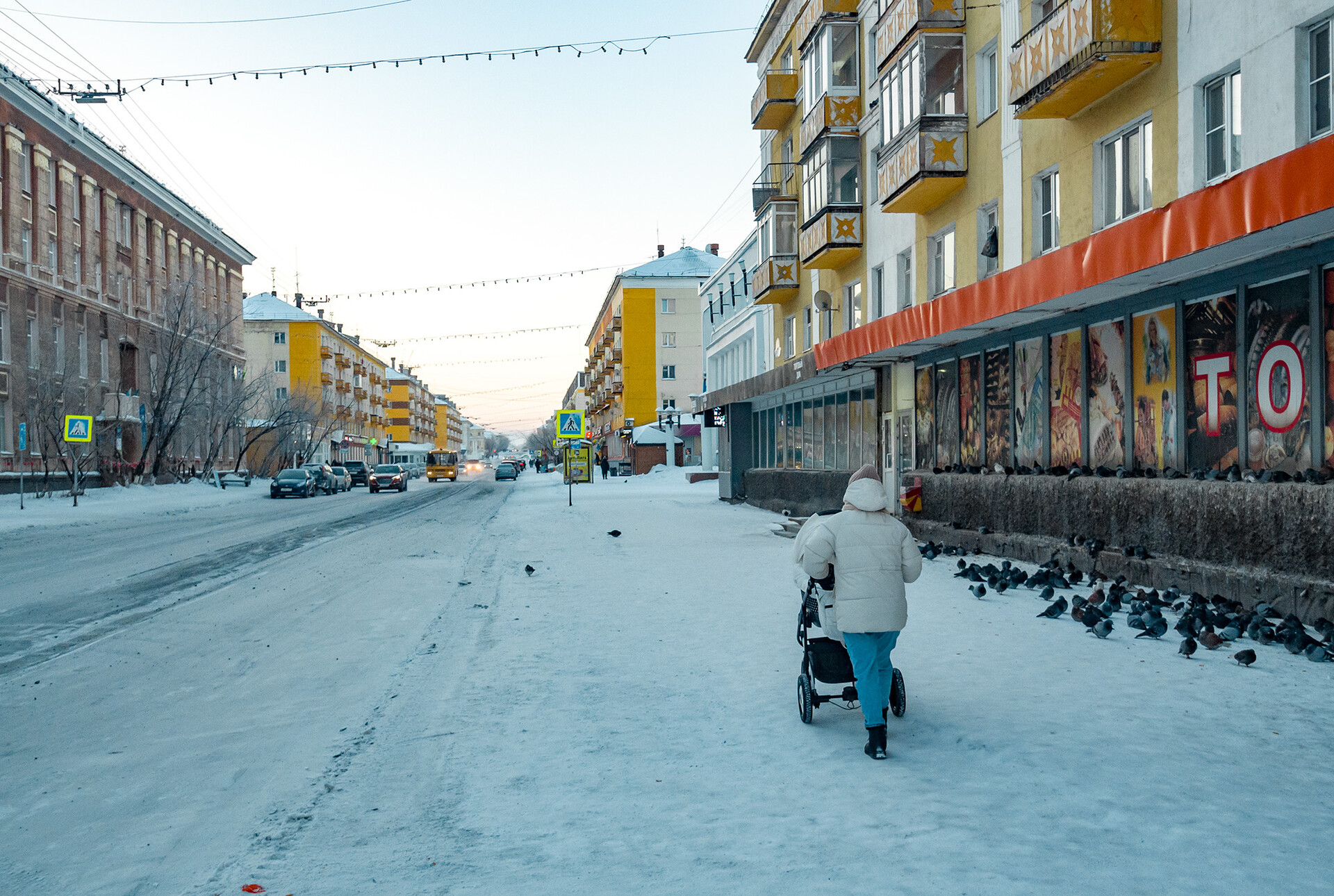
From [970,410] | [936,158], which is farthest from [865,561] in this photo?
[936,158]

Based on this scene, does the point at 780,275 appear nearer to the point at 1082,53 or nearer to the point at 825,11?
the point at 825,11

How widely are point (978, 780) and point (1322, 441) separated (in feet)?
19.7

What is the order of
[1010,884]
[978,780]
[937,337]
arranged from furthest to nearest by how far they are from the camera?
[937,337] < [978,780] < [1010,884]

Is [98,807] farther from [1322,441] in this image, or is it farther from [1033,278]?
[1033,278]

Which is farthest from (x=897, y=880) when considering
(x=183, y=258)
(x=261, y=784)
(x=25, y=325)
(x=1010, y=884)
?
(x=183, y=258)

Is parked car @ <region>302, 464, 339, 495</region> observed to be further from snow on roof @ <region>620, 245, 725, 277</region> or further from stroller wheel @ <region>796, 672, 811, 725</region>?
stroller wheel @ <region>796, 672, 811, 725</region>

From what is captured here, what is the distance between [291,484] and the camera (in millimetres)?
41094

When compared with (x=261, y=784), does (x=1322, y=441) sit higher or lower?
higher

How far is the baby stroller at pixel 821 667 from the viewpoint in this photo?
Answer: 5406 mm

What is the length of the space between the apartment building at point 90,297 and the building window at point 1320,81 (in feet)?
115

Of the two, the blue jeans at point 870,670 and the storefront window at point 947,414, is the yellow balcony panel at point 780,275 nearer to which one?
the storefront window at point 947,414

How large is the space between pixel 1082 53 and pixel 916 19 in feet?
19.7

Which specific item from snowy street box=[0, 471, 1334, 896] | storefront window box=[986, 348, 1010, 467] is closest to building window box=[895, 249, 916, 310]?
storefront window box=[986, 348, 1010, 467]

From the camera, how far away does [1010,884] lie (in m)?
3.46
